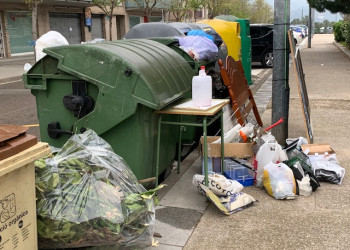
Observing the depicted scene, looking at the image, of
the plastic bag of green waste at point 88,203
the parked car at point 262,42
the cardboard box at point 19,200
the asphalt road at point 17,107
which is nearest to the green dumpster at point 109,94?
the plastic bag of green waste at point 88,203

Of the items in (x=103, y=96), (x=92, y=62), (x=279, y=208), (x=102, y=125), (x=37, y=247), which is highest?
(x=92, y=62)

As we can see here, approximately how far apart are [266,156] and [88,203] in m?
2.29

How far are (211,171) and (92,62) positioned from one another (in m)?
1.75

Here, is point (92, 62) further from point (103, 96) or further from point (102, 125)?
point (102, 125)

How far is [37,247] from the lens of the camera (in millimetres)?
2613

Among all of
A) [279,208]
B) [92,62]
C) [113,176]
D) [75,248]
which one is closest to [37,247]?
[75,248]

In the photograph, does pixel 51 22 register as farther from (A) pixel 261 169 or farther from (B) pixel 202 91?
(A) pixel 261 169

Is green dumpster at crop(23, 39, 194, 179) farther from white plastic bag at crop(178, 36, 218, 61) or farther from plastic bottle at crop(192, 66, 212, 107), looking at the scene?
white plastic bag at crop(178, 36, 218, 61)

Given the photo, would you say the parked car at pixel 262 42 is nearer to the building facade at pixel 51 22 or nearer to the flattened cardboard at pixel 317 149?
the flattened cardboard at pixel 317 149

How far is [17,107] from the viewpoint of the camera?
31.6 feet

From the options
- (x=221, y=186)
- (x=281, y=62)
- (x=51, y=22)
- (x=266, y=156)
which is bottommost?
(x=221, y=186)

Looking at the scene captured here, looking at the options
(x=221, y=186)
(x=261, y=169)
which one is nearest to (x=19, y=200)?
(x=221, y=186)

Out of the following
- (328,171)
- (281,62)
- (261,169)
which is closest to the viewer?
(261,169)

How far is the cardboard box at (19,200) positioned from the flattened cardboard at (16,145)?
0.07 feet
